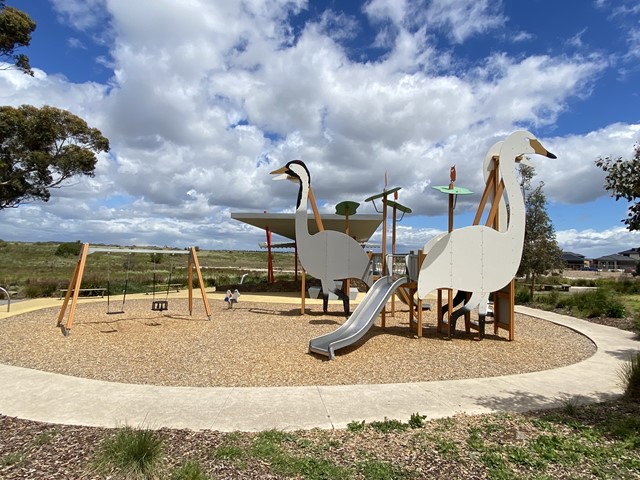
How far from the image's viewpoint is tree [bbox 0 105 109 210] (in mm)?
21756

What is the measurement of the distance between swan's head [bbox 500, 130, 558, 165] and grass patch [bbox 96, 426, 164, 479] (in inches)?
377

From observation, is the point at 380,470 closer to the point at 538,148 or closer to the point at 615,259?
the point at 538,148

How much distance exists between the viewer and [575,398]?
5.71 metres

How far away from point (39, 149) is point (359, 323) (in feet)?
73.6

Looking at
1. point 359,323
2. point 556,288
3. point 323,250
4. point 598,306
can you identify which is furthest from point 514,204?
point 556,288

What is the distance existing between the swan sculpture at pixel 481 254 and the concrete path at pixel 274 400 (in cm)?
309

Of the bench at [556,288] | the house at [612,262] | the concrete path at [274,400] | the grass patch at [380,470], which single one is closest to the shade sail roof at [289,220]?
the bench at [556,288]

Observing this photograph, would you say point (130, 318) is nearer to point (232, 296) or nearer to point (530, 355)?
point (232, 296)

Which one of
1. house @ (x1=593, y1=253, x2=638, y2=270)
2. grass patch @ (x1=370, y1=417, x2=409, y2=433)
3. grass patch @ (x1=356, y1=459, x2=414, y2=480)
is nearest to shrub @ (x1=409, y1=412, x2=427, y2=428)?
grass patch @ (x1=370, y1=417, x2=409, y2=433)

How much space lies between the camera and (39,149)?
907 inches

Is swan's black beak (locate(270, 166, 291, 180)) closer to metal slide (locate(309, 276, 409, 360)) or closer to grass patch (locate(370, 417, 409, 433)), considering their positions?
metal slide (locate(309, 276, 409, 360))

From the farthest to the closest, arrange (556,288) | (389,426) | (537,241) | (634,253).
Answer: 1. (556,288)
2. (537,241)
3. (634,253)
4. (389,426)

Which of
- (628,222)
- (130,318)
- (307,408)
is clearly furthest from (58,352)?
(628,222)

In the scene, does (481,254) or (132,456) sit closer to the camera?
(132,456)
